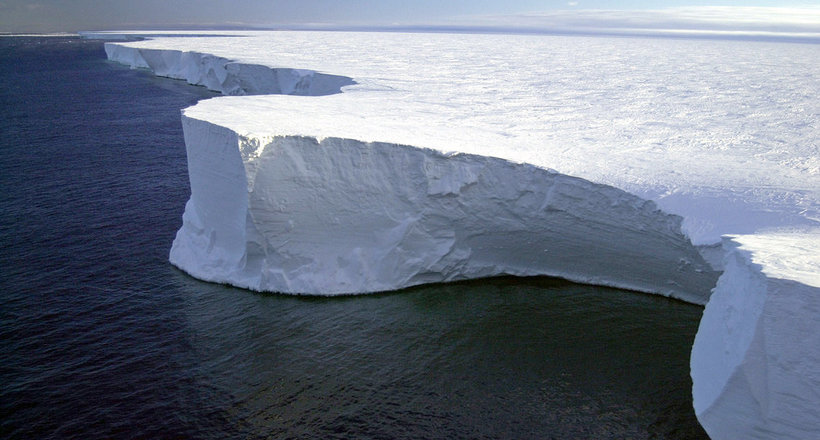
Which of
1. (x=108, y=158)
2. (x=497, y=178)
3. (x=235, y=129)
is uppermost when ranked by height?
(x=235, y=129)

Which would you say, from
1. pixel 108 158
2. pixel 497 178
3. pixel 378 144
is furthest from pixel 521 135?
pixel 108 158

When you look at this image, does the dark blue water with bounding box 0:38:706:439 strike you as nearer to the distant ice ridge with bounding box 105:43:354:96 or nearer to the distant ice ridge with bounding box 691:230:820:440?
Answer: the distant ice ridge with bounding box 691:230:820:440

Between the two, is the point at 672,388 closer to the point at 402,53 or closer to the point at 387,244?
the point at 387,244

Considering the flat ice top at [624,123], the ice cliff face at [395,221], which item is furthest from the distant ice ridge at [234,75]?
the ice cliff face at [395,221]

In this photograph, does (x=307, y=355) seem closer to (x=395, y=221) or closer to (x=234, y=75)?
(x=395, y=221)

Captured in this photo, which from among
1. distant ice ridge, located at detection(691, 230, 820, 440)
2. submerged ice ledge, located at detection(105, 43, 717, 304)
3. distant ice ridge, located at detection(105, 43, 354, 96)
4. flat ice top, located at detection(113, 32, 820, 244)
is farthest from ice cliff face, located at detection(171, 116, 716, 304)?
distant ice ridge, located at detection(105, 43, 354, 96)
